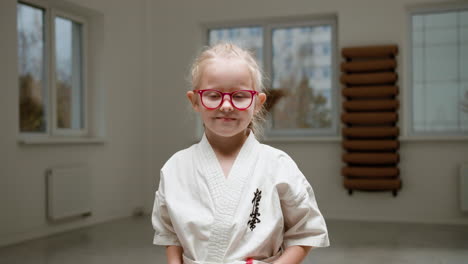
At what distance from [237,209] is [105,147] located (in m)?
3.86

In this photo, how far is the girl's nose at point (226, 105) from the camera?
1.04 meters

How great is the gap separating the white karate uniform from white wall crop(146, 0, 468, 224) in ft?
12.3

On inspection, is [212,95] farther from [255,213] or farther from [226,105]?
[255,213]

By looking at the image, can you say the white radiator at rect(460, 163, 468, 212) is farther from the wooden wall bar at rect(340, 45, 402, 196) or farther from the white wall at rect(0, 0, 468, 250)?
the wooden wall bar at rect(340, 45, 402, 196)

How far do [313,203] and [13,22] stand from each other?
3280 millimetres

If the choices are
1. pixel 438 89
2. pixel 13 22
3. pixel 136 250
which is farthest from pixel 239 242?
pixel 438 89

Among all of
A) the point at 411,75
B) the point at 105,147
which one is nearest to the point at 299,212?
the point at 105,147

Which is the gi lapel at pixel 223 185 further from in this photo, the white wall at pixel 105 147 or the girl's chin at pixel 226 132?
the white wall at pixel 105 147

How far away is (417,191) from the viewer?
4527 millimetres

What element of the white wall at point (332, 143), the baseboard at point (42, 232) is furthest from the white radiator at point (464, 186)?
the baseboard at point (42, 232)

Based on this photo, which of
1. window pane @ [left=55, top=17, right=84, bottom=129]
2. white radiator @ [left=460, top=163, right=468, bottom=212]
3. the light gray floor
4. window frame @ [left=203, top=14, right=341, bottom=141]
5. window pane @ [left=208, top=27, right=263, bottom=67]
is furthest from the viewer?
window pane @ [left=208, top=27, right=263, bottom=67]

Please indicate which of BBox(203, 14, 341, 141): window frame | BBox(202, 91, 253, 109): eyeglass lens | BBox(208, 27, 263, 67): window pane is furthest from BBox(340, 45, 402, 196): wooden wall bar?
BBox(202, 91, 253, 109): eyeglass lens

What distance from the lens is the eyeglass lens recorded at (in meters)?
1.06

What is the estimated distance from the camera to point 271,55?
5238 millimetres
